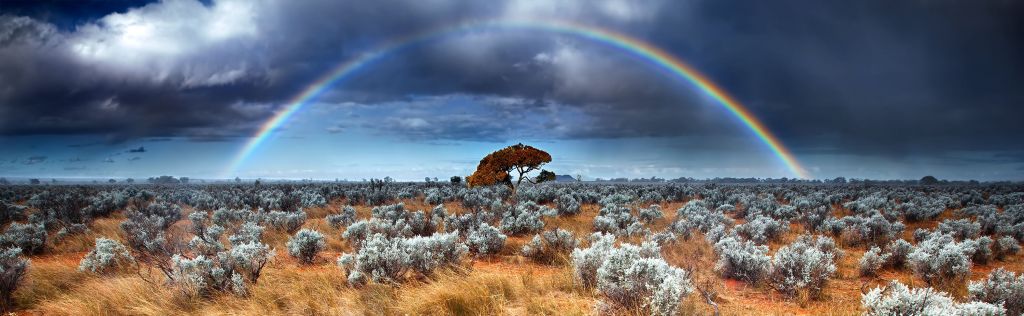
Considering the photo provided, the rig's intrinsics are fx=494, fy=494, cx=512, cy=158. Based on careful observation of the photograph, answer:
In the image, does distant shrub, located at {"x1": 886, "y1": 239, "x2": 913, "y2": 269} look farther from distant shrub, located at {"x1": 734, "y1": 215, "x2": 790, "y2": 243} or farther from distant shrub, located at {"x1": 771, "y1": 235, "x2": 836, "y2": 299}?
distant shrub, located at {"x1": 771, "y1": 235, "x2": 836, "y2": 299}

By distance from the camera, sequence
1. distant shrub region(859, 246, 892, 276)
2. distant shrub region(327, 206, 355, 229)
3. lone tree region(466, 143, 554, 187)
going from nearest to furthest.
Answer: distant shrub region(859, 246, 892, 276) < distant shrub region(327, 206, 355, 229) < lone tree region(466, 143, 554, 187)

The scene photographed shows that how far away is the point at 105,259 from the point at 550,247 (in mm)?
9640

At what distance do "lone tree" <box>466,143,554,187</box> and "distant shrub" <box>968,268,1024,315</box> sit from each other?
115ft

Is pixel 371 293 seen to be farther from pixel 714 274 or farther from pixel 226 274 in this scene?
pixel 714 274

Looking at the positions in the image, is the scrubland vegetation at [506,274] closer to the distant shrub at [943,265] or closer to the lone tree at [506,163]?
the distant shrub at [943,265]

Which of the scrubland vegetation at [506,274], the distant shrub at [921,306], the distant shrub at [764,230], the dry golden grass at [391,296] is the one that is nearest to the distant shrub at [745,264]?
the scrubland vegetation at [506,274]

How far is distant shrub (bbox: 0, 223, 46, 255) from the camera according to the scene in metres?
13.4

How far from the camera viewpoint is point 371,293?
7.76m

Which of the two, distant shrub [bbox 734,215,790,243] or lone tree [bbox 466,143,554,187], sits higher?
lone tree [bbox 466,143,554,187]

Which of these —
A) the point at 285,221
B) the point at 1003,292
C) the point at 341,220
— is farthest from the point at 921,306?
the point at 285,221

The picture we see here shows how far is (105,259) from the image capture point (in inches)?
404

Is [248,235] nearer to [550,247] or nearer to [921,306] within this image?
[550,247]

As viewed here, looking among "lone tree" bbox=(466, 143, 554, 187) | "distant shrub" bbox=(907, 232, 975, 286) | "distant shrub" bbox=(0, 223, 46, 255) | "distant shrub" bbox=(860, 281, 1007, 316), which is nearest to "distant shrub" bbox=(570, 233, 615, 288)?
"distant shrub" bbox=(860, 281, 1007, 316)

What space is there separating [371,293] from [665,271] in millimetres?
4454
